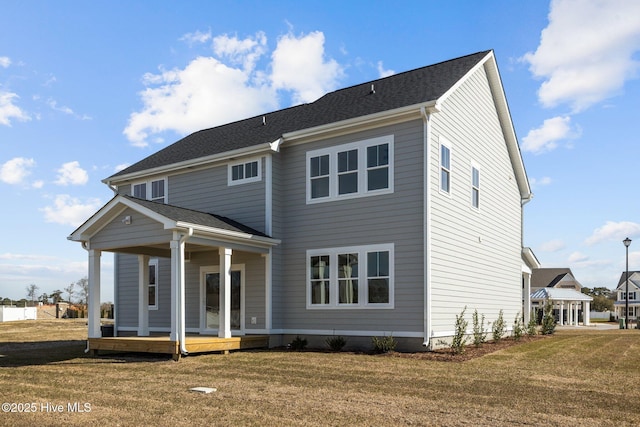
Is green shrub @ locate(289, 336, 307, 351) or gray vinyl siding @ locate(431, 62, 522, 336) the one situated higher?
gray vinyl siding @ locate(431, 62, 522, 336)

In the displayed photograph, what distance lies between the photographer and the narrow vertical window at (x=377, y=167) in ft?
49.7

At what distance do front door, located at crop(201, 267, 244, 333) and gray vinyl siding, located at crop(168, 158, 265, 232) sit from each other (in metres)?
1.71

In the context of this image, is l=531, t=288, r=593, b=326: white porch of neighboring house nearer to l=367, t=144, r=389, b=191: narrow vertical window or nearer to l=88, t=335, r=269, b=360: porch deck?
l=367, t=144, r=389, b=191: narrow vertical window

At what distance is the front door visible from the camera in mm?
17234

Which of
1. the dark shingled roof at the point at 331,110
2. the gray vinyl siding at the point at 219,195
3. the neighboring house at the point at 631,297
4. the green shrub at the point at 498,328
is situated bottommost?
the neighboring house at the point at 631,297

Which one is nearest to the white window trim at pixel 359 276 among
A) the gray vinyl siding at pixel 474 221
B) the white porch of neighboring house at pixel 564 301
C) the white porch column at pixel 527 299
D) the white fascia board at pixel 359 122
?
the gray vinyl siding at pixel 474 221

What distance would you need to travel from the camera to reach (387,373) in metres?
10.8

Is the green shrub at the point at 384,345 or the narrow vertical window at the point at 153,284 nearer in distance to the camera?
the green shrub at the point at 384,345

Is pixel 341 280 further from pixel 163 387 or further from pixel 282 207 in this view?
pixel 163 387

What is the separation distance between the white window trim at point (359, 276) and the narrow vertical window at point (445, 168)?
→ 90.0 inches

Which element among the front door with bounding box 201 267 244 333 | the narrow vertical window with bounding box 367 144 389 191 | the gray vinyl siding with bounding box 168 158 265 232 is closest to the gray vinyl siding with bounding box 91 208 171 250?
the gray vinyl siding with bounding box 168 158 265 232

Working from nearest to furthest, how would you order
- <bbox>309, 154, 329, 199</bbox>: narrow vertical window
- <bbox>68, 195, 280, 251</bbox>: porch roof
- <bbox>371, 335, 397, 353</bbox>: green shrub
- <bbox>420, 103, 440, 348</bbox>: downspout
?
<bbox>68, 195, 280, 251</bbox>: porch roof → <bbox>420, 103, 440, 348</bbox>: downspout → <bbox>371, 335, 397, 353</bbox>: green shrub → <bbox>309, 154, 329, 199</bbox>: narrow vertical window

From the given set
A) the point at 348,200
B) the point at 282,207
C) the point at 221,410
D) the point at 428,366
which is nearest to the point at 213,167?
the point at 282,207

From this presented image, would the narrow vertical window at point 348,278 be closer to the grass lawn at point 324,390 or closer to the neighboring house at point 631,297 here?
the grass lawn at point 324,390
